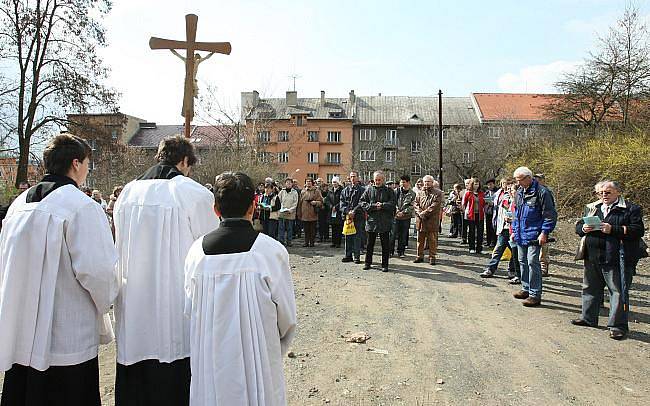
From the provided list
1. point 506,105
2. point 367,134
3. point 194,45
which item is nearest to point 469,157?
point 506,105

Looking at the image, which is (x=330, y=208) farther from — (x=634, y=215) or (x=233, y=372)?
(x=233, y=372)

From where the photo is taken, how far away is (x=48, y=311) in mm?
2832

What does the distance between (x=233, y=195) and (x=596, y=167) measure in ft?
58.0

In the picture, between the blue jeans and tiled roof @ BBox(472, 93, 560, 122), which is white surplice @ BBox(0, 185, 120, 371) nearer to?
the blue jeans

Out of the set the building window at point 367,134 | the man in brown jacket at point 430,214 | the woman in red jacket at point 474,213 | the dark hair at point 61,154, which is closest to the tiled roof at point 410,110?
the building window at point 367,134

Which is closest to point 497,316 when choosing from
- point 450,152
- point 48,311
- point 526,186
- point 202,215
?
point 526,186

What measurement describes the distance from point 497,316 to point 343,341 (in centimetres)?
235

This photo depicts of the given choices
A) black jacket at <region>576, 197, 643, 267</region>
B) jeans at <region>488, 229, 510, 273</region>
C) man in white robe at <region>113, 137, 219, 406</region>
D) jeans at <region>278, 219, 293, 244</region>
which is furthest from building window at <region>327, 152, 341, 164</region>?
man in white robe at <region>113, 137, 219, 406</region>

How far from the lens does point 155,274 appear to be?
3.12m

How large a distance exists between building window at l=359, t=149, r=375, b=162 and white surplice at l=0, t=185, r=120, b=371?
58.1m

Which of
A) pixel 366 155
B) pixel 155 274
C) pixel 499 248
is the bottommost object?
pixel 499 248

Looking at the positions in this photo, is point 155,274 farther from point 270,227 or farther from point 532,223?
point 270,227

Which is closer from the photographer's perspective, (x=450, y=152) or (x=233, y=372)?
(x=233, y=372)

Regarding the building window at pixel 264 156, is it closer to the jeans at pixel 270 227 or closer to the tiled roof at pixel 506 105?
the jeans at pixel 270 227
